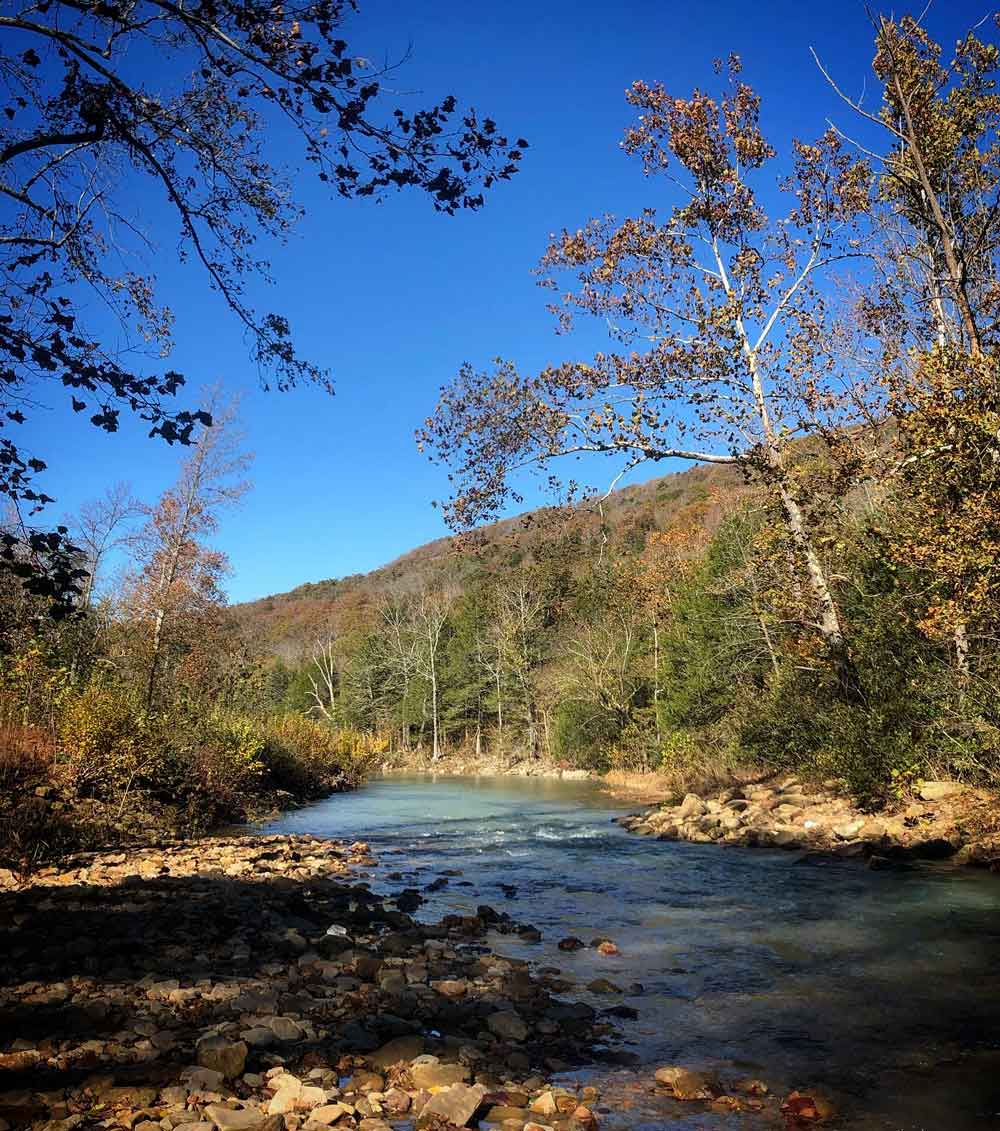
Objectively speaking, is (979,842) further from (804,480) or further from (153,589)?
(153,589)

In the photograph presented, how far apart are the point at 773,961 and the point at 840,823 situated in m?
6.73

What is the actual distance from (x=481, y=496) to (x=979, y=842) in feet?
33.0

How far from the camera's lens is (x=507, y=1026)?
4.78 meters

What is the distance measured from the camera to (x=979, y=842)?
1000 centimetres

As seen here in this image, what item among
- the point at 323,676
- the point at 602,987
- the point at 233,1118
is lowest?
the point at 602,987

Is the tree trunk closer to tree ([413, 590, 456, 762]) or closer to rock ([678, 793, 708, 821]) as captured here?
rock ([678, 793, 708, 821])

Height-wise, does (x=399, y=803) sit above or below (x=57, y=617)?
below

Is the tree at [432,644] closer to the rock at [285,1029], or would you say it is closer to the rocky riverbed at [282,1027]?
the rocky riverbed at [282,1027]

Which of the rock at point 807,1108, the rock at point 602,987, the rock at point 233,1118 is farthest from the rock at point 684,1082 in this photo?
the rock at point 233,1118

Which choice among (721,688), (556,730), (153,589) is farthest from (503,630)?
(153,589)

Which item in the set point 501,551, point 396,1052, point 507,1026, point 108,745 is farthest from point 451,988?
point 501,551

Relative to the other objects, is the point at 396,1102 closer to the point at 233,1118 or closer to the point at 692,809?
the point at 233,1118

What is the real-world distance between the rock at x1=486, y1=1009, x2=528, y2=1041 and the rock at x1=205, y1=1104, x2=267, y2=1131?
5.96ft

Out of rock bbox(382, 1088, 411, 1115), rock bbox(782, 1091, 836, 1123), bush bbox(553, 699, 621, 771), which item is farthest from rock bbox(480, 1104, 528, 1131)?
bush bbox(553, 699, 621, 771)
